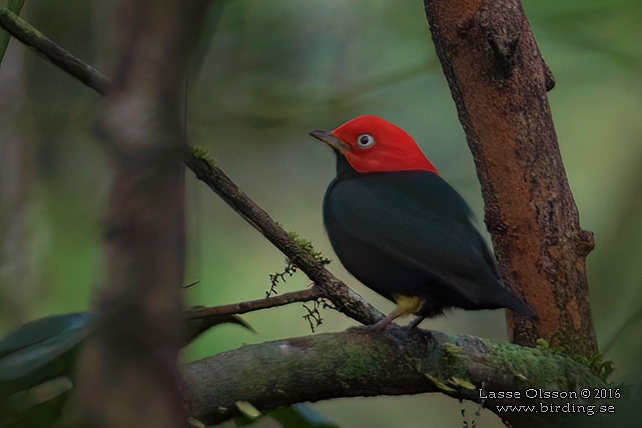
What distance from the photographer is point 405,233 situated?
1864 millimetres

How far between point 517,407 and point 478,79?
92cm

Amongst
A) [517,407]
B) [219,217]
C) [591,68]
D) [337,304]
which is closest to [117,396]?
[337,304]

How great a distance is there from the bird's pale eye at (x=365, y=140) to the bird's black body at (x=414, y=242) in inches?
4.3

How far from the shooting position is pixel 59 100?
4.12 meters

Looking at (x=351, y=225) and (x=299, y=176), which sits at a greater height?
(x=299, y=176)

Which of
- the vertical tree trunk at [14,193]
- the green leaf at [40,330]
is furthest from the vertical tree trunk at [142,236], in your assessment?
the vertical tree trunk at [14,193]

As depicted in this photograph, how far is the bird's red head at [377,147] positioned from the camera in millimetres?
2080

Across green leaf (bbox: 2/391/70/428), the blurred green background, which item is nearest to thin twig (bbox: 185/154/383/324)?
green leaf (bbox: 2/391/70/428)

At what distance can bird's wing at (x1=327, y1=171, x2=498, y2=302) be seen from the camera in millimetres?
1794

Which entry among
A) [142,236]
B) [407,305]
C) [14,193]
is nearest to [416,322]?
[407,305]

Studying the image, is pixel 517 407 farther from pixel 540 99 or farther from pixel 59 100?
pixel 59 100

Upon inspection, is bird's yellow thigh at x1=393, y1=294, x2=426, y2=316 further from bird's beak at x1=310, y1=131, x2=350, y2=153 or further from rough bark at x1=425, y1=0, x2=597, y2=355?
bird's beak at x1=310, y1=131, x2=350, y2=153

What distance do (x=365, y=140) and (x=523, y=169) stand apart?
0.47 meters

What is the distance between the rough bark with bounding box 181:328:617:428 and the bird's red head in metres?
0.52
